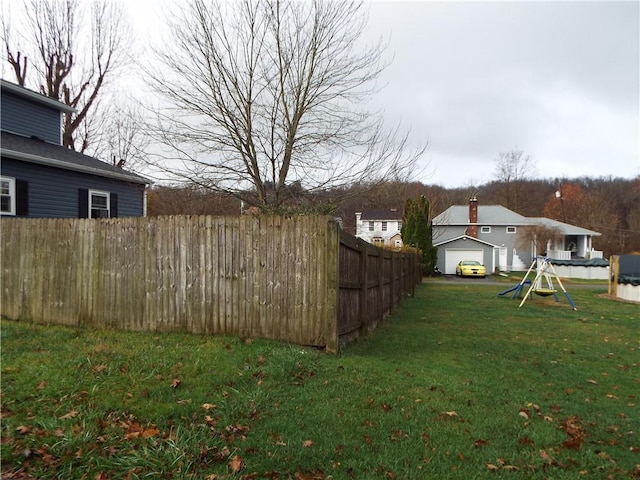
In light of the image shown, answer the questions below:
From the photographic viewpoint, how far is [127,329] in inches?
258

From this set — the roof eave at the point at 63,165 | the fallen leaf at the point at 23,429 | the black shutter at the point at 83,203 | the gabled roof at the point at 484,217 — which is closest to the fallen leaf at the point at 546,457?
the fallen leaf at the point at 23,429

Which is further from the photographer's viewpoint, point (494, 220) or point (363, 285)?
point (494, 220)

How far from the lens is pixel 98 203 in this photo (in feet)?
49.3

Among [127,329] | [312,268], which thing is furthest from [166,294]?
[312,268]

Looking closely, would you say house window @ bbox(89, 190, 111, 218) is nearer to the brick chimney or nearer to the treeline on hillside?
the treeline on hillside

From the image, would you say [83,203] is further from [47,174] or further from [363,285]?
[363,285]

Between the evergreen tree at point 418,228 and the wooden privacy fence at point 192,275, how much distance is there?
950 inches

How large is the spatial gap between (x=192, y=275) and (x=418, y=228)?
2620cm

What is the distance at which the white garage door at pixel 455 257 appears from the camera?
3606cm

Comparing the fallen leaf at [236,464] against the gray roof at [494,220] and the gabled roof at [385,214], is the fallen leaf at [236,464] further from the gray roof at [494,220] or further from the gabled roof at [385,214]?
the gabled roof at [385,214]

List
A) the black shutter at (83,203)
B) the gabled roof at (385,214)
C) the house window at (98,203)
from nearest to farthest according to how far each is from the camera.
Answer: the black shutter at (83,203) → the house window at (98,203) → the gabled roof at (385,214)

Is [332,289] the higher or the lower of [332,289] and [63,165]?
the lower

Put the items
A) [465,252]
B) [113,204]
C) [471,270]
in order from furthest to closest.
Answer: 1. [465,252]
2. [471,270]
3. [113,204]

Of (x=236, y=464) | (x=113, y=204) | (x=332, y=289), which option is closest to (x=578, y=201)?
(x=113, y=204)
